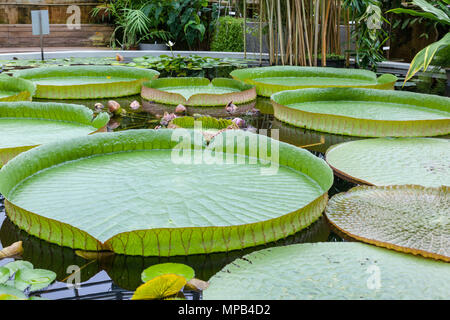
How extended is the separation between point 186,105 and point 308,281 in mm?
2204

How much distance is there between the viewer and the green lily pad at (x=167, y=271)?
43.4 inches

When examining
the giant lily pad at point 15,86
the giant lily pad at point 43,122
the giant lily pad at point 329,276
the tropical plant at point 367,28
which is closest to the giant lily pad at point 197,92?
the giant lily pad at point 15,86

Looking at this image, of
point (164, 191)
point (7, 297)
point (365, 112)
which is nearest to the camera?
point (7, 297)

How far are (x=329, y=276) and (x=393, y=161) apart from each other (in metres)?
0.99

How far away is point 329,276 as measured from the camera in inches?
41.8

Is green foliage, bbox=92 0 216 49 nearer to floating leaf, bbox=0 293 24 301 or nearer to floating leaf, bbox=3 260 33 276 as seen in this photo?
floating leaf, bbox=3 260 33 276

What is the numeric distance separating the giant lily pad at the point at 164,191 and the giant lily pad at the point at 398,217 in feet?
0.31

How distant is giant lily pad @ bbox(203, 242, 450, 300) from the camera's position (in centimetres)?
100

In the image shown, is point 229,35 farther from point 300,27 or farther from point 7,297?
point 7,297

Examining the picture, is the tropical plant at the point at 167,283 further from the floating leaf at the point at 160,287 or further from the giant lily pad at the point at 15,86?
the giant lily pad at the point at 15,86

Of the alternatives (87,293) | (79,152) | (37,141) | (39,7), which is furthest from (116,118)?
(39,7)

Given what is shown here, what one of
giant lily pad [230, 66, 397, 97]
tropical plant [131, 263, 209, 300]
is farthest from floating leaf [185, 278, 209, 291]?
giant lily pad [230, 66, 397, 97]

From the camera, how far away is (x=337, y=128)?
96.2 inches

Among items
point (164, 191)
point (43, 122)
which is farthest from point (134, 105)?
point (164, 191)
